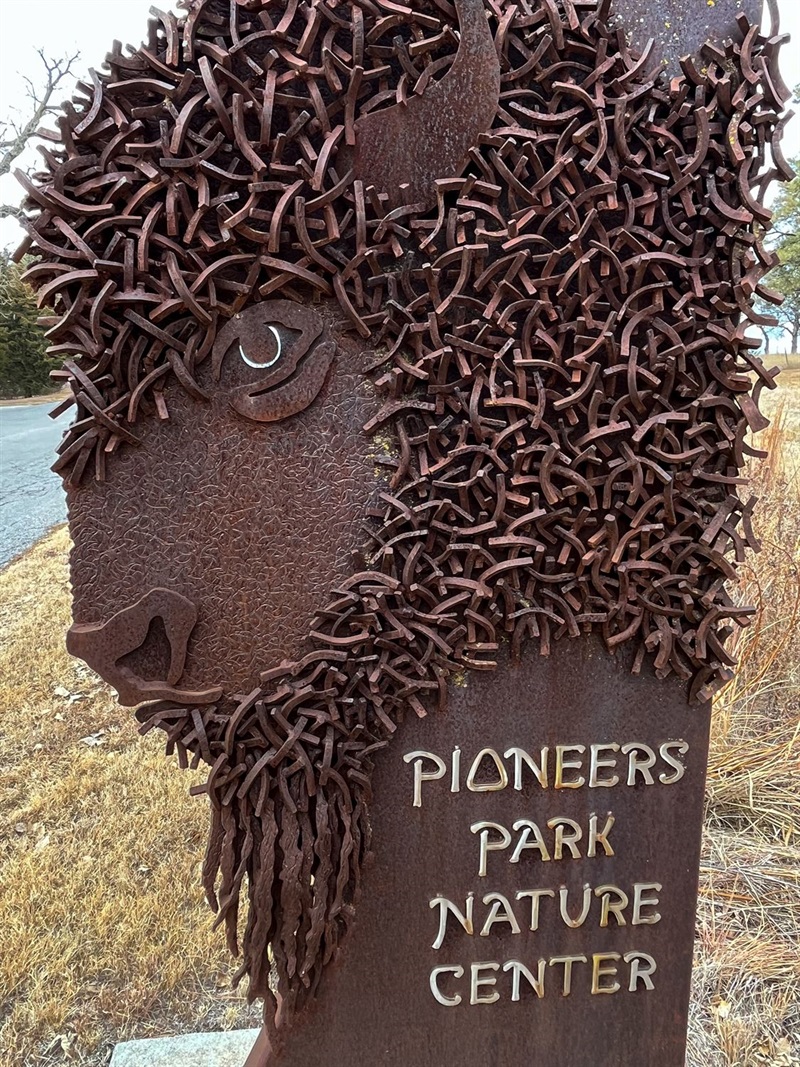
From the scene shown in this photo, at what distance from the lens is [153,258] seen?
103 cm

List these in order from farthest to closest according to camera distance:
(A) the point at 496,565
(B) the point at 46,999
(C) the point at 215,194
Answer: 1. (B) the point at 46,999
2. (A) the point at 496,565
3. (C) the point at 215,194

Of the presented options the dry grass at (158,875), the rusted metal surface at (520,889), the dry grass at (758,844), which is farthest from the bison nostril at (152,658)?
the dry grass at (758,844)

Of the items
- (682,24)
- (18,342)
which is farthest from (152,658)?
(18,342)

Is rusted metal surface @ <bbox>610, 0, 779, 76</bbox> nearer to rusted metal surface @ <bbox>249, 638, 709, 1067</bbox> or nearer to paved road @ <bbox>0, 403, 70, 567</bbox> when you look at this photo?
rusted metal surface @ <bbox>249, 638, 709, 1067</bbox>

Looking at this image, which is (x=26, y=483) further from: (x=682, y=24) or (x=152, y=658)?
(x=682, y=24)

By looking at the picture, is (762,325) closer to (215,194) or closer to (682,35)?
(682,35)

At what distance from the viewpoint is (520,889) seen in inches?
49.9

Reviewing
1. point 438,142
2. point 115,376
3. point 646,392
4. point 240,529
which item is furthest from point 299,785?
point 438,142

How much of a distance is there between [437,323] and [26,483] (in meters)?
8.98

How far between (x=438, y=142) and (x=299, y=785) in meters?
0.99

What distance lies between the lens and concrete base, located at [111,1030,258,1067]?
5.25ft

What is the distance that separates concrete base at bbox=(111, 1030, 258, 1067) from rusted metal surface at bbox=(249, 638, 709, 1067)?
42 cm

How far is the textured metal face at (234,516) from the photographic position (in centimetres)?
107

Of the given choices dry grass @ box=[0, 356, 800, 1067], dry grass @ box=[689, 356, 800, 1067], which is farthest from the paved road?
dry grass @ box=[689, 356, 800, 1067]
